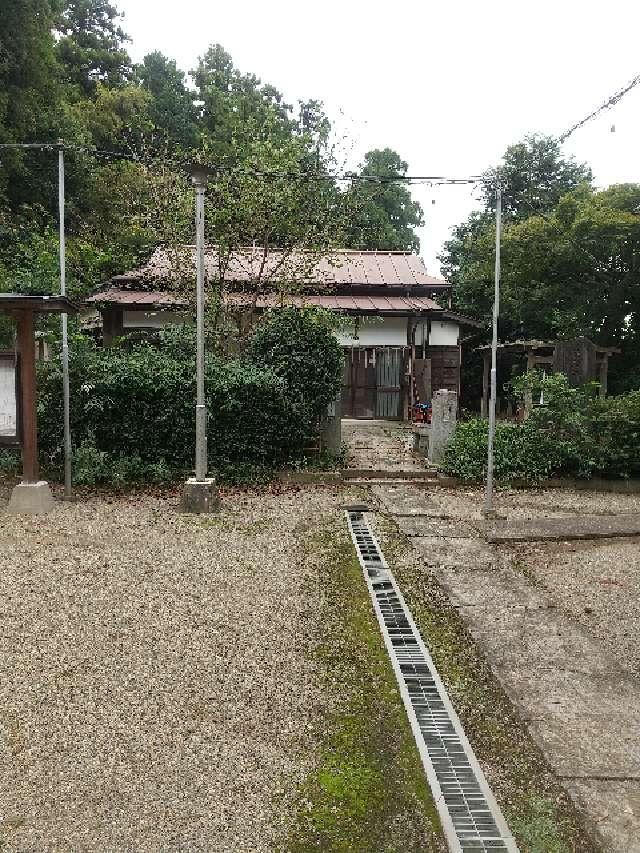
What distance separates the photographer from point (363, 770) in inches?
111

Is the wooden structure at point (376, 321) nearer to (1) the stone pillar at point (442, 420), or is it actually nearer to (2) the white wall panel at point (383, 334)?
(2) the white wall panel at point (383, 334)

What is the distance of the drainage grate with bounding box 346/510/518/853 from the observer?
98.0 inches

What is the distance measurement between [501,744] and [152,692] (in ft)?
6.13

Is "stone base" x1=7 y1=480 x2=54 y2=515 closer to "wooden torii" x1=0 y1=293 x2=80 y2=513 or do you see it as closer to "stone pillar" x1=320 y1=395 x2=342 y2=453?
"wooden torii" x1=0 y1=293 x2=80 y2=513

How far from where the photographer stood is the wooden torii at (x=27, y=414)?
25.7 ft

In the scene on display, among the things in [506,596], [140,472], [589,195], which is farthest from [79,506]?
[589,195]

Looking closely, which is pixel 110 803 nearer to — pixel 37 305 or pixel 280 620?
pixel 280 620

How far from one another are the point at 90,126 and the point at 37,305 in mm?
16884

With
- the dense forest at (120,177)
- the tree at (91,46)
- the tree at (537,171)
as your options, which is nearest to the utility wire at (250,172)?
the dense forest at (120,177)

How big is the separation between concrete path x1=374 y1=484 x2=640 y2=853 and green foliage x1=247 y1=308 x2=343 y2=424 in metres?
3.83

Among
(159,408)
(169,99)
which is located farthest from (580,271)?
(169,99)

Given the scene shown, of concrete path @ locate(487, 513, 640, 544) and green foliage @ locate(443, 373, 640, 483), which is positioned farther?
green foliage @ locate(443, 373, 640, 483)

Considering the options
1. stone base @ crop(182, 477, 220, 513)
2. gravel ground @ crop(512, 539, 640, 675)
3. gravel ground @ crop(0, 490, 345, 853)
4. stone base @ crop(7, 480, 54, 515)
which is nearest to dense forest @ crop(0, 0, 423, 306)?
stone base @ crop(7, 480, 54, 515)

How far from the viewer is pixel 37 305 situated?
7.53 metres
